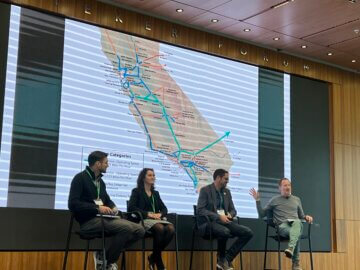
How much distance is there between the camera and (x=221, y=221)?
6.14m

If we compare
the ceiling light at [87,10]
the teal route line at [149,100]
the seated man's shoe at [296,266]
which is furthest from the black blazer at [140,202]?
the ceiling light at [87,10]

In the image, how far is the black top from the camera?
496 centimetres

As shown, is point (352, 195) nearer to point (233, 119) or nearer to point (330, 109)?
point (330, 109)

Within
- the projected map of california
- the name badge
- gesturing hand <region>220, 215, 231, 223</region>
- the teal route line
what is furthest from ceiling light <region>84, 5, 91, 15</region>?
gesturing hand <region>220, 215, 231, 223</region>

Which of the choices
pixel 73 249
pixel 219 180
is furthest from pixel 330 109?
pixel 73 249

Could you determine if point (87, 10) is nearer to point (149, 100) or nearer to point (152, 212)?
point (149, 100)

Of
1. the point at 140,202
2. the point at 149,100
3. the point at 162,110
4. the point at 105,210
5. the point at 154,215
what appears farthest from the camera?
the point at 162,110

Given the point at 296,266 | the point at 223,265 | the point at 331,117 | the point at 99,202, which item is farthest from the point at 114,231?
the point at 331,117

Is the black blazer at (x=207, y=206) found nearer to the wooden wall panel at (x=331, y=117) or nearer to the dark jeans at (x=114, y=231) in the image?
the wooden wall panel at (x=331, y=117)

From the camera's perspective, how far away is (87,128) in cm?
603

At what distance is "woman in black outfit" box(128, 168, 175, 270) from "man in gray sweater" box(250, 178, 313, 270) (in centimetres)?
160

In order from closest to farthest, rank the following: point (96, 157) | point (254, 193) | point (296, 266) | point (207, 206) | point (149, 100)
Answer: point (96, 157)
point (207, 206)
point (296, 266)
point (149, 100)
point (254, 193)

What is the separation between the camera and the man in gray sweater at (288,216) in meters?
6.47

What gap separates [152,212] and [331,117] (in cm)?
400
